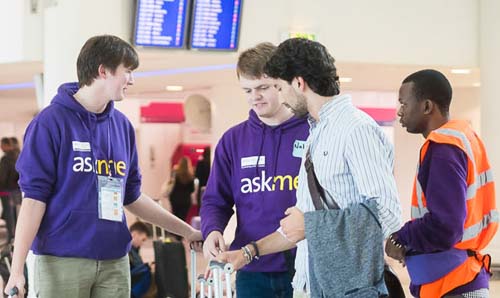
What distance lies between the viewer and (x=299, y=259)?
332cm

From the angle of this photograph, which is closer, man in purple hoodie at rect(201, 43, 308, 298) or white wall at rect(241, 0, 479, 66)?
man in purple hoodie at rect(201, 43, 308, 298)

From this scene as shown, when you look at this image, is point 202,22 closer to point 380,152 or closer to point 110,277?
point 110,277

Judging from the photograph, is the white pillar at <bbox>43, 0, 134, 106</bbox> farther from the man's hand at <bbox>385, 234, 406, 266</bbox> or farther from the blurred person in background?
the blurred person in background

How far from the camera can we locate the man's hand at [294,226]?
308cm

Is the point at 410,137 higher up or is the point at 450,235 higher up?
the point at 450,235

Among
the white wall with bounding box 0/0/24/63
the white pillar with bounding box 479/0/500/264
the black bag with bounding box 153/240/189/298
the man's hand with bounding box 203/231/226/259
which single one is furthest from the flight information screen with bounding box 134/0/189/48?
the man's hand with bounding box 203/231/226/259

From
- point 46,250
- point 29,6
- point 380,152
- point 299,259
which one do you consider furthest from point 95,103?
point 29,6

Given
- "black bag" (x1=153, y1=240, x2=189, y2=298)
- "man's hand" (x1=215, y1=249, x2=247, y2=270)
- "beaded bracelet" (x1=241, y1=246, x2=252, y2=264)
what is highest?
"beaded bracelet" (x1=241, y1=246, x2=252, y2=264)

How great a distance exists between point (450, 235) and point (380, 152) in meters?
0.68

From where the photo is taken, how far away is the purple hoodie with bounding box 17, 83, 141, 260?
3.77 metres

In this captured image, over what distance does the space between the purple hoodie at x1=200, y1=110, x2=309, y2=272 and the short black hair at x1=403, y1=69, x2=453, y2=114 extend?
46 cm

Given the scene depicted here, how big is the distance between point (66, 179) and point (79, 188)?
6 cm

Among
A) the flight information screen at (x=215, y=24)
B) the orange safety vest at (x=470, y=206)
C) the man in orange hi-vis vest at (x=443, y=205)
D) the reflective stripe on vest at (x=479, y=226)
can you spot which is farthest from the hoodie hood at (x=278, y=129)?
the flight information screen at (x=215, y=24)

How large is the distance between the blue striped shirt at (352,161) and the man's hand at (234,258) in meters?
0.42
